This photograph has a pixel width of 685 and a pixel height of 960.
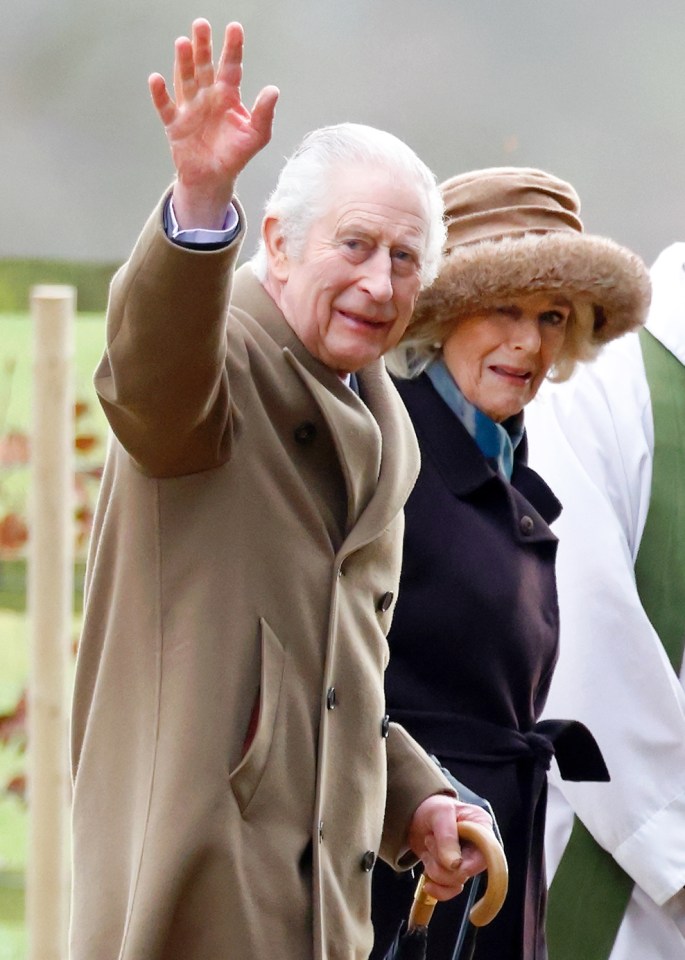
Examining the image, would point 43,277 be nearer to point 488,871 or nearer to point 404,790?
point 404,790

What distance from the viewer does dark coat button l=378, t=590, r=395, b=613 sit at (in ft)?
7.61

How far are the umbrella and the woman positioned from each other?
0.31m

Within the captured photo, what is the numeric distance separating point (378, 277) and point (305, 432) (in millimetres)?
230

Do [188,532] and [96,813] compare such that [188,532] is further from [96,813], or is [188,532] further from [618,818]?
[618,818]

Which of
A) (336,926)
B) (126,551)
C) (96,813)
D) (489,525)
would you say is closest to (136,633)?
(126,551)

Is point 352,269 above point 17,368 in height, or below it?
above

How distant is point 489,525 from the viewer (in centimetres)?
300

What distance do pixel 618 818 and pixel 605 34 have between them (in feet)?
7.39

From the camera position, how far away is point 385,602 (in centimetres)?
232

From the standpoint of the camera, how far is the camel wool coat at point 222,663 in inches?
78.2

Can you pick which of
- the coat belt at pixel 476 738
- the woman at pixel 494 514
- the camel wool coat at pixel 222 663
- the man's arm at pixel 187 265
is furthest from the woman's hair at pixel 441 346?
the man's arm at pixel 187 265

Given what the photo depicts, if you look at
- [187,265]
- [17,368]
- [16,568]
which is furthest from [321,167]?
[16,568]

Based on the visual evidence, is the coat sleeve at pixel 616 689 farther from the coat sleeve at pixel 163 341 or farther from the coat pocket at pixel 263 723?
the coat sleeve at pixel 163 341

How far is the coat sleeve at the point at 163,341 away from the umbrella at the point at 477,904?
0.77m
